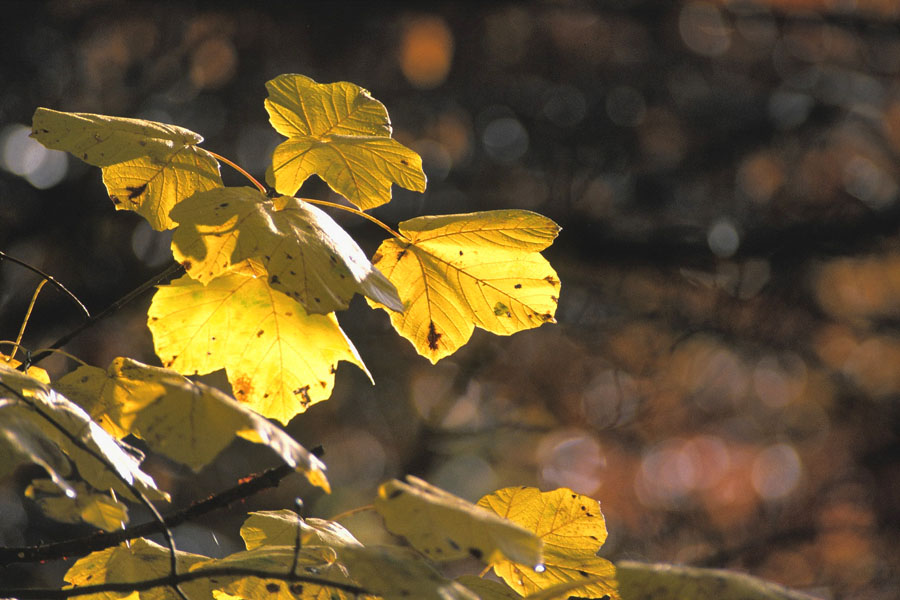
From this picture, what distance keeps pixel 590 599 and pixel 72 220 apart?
3016mm

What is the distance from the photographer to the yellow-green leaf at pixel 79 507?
1.84ft

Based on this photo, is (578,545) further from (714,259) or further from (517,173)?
(517,173)

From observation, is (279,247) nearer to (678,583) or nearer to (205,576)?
(205,576)

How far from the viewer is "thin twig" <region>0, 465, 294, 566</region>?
572 millimetres

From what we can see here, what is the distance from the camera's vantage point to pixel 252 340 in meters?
Answer: 0.88

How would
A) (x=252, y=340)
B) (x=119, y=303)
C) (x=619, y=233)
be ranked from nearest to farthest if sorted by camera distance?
1. (x=119, y=303)
2. (x=252, y=340)
3. (x=619, y=233)

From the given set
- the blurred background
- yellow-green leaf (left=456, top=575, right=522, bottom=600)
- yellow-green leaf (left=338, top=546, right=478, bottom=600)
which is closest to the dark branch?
yellow-green leaf (left=338, top=546, right=478, bottom=600)

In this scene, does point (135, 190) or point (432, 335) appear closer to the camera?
point (135, 190)

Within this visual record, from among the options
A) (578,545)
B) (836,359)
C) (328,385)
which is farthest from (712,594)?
(836,359)

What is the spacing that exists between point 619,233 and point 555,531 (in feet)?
8.97

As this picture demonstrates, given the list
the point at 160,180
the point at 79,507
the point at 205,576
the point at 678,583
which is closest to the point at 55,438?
the point at 79,507

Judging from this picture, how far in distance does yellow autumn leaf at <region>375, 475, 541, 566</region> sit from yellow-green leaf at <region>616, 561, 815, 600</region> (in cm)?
8

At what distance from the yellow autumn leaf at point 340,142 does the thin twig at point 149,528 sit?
36 cm

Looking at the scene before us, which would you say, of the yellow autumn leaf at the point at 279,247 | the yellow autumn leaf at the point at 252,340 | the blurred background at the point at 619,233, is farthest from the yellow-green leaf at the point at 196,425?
the blurred background at the point at 619,233
